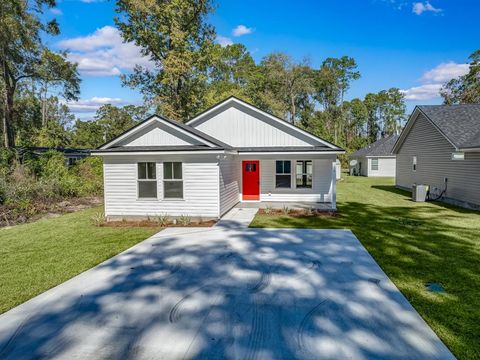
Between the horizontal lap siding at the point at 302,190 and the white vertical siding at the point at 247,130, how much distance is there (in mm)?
1138

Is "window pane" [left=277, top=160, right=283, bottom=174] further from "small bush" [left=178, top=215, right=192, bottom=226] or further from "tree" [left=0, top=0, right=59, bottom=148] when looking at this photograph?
"tree" [left=0, top=0, right=59, bottom=148]

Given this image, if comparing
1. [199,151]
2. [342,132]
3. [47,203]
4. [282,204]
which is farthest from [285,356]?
[342,132]

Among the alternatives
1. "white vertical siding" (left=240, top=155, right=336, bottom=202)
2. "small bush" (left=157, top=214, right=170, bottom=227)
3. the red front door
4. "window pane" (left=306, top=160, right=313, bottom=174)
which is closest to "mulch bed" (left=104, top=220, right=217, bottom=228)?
"small bush" (left=157, top=214, right=170, bottom=227)

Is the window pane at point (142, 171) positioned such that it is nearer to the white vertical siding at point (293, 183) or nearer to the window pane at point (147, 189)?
the window pane at point (147, 189)

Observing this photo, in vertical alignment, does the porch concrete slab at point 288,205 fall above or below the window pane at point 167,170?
below

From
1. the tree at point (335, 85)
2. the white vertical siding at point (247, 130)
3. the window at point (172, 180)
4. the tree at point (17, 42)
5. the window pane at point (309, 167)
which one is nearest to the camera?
the window at point (172, 180)

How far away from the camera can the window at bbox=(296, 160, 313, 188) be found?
15172mm

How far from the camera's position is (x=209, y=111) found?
15141 mm

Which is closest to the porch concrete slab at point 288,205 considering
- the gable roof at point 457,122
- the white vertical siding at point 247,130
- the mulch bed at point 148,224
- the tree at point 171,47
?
the white vertical siding at point 247,130

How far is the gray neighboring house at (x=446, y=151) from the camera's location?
13.8m

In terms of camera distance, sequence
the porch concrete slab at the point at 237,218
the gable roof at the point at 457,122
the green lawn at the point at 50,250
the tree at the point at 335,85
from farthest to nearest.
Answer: the tree at the point at 335,85 < the gable roof at the point at 457,122 < the porch concrete slab at the point at 237,218 < the green lawn at the point at 50,250

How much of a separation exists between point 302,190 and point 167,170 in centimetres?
677

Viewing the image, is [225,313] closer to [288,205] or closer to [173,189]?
[173,189]

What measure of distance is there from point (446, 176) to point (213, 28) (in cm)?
2305
